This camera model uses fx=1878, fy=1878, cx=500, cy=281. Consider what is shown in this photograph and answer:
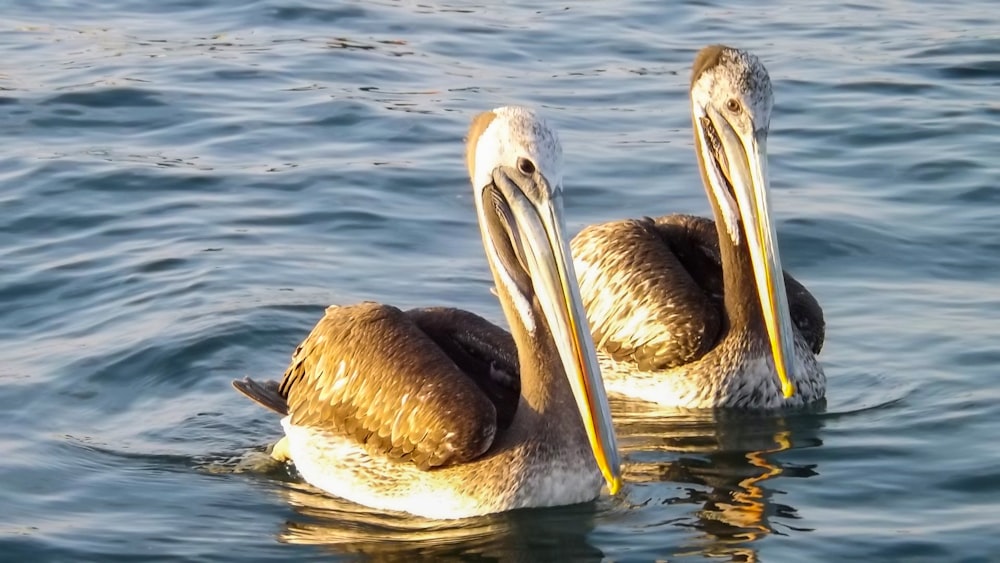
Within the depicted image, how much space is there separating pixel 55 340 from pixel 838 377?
160 inches

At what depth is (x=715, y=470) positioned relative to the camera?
8.11 metres

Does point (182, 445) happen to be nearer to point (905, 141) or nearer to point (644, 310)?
point (644, 310)

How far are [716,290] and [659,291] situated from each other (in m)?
0.63

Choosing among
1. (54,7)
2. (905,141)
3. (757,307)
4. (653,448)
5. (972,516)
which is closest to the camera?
(972,516)

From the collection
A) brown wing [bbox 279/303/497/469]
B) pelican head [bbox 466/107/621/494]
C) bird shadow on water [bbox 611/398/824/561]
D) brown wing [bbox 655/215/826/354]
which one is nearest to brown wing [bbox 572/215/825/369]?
brown wing [bbox 655/215/826/354]

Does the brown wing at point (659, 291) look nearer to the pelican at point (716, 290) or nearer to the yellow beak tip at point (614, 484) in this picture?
the pelican at point (716, 290)

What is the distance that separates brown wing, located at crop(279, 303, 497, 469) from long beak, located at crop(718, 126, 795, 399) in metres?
Answer: 1.76

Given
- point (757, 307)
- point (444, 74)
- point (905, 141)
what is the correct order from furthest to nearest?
point (444, 74), point (905, 141), point (757, 307)

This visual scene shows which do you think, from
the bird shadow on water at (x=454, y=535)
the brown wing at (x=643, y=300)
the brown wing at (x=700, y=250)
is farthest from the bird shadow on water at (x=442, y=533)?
the brown wing at (x=700, y=250)

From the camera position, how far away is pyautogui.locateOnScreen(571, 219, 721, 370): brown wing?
30.8 feet

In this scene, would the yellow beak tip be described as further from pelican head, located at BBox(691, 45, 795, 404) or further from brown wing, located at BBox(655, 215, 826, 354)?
brown wing, located at BBox(655, 215, 826, 354)

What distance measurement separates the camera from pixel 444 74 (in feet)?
52.3

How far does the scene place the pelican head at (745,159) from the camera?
8.66m

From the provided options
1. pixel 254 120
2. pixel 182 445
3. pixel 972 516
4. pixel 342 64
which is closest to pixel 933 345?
pixel 972 516
